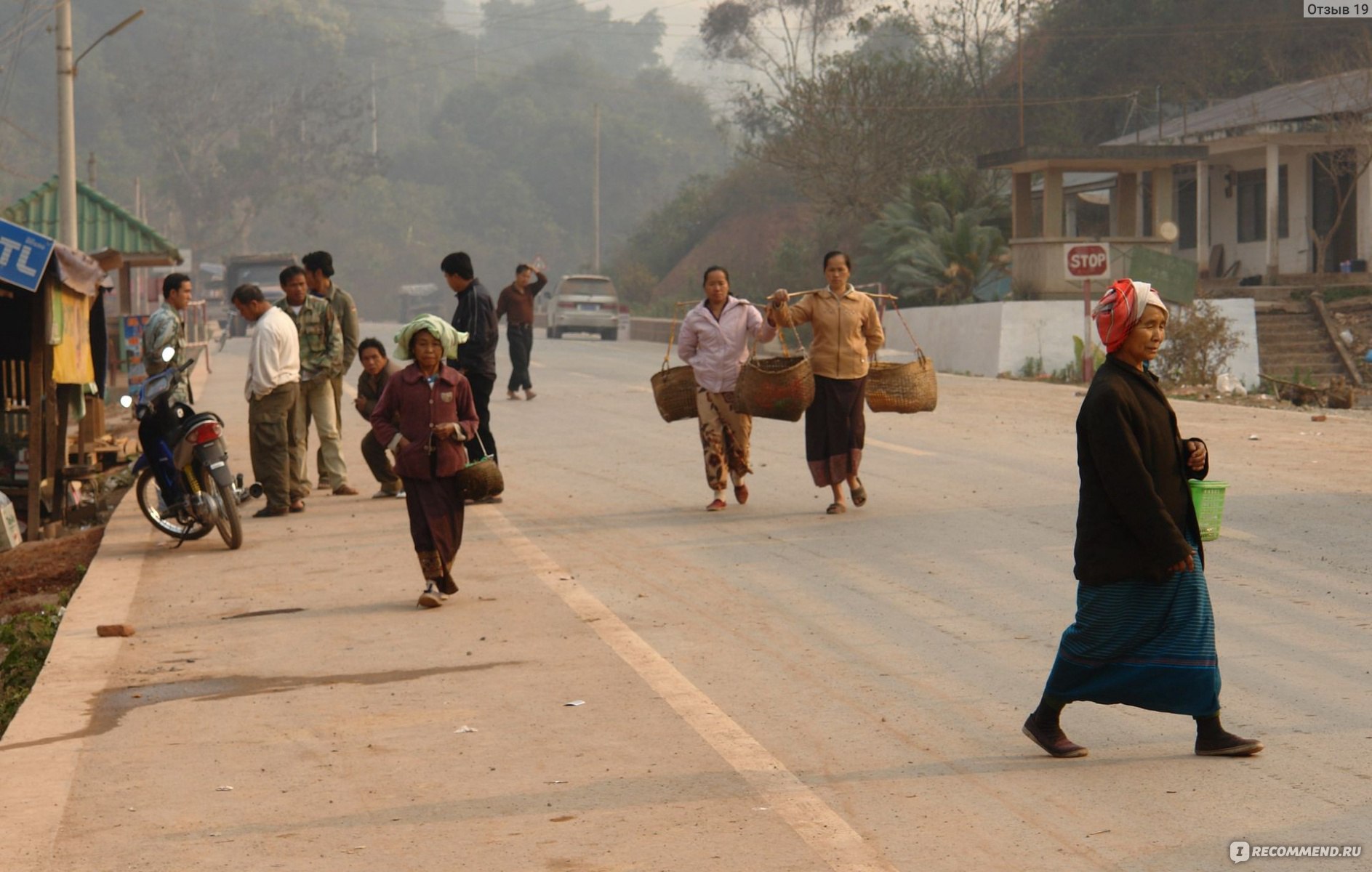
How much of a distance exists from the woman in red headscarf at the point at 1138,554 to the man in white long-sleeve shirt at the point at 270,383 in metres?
7.53

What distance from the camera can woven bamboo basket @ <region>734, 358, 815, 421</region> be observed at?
11.3m

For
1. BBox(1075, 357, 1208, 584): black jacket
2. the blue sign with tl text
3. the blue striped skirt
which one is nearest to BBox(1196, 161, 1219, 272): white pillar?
A: the blue sign with tl text

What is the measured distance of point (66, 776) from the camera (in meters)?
6.00

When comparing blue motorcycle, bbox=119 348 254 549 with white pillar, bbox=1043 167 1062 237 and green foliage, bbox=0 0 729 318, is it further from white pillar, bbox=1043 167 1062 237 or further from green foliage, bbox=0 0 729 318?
green foliage, bbox=0 0 729 318

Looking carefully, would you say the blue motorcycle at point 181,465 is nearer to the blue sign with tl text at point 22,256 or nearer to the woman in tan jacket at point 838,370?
the blue sign with tl text at point 22,256

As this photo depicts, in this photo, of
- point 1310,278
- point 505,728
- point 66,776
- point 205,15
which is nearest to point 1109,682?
point 505,728

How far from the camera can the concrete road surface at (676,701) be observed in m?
5.11

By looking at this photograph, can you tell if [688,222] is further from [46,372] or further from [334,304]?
[334,304]

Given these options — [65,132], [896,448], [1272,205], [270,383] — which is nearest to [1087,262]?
[1272,205]

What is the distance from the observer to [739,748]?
19.8 ft

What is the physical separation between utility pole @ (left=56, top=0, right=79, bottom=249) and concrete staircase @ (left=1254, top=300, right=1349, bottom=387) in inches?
753

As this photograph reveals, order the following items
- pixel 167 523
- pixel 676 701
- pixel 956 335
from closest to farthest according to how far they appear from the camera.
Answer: pixel 676 701, pixel 167 523, pixel 956 335

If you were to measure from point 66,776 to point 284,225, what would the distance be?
309 ft

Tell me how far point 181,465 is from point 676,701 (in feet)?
17.9
